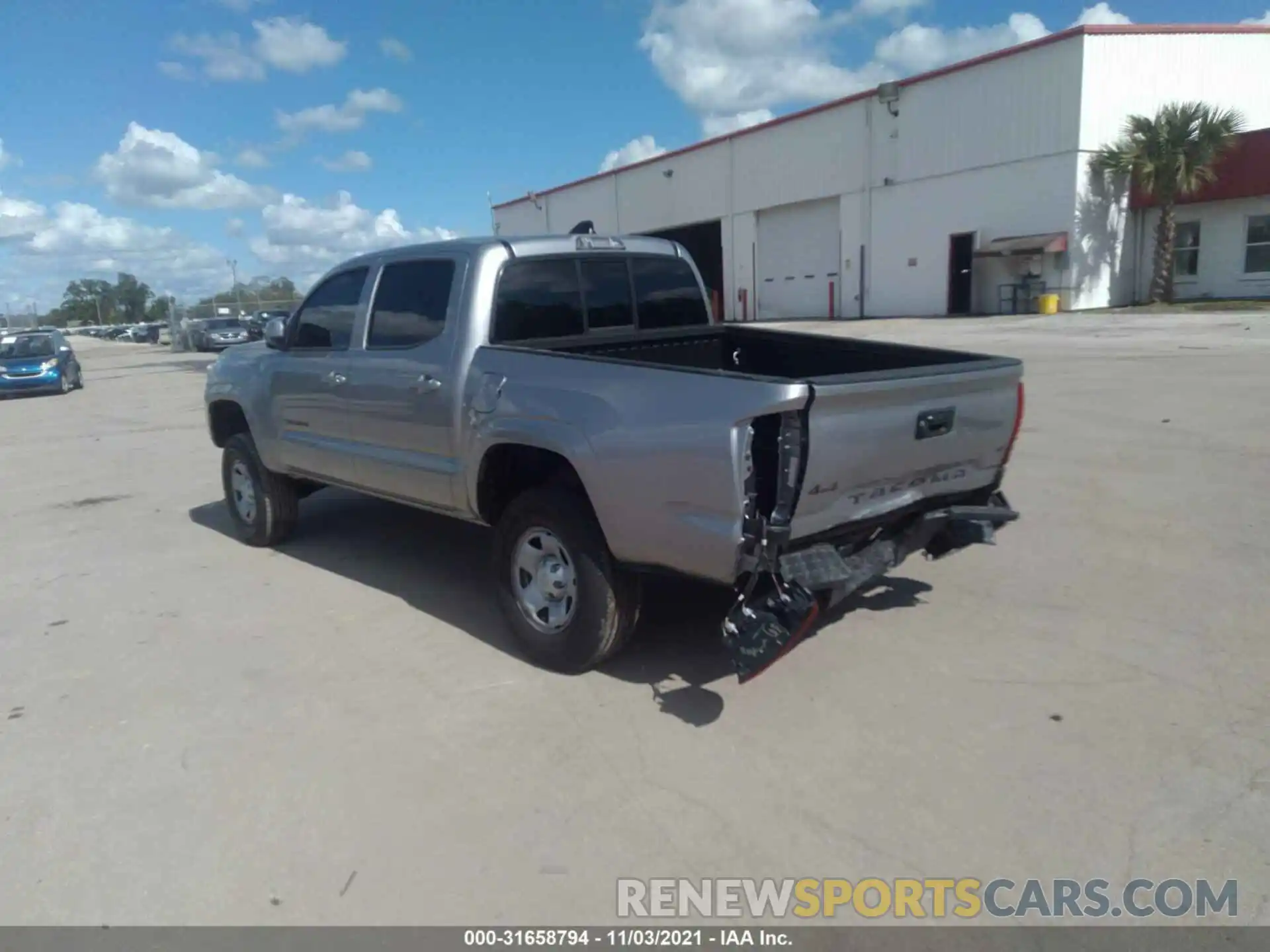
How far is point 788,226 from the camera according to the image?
120ft

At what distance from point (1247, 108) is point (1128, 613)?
3278 centimetres

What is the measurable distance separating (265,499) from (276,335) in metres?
1.24

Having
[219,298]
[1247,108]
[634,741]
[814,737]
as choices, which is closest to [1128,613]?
[814,737]

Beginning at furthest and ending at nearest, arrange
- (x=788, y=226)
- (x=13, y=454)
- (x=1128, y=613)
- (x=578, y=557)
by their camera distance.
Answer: (x=788, y=226), (x=13, y=454), (x=1128, y=613), (x=578, y=557)

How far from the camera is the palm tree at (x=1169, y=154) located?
25.4m

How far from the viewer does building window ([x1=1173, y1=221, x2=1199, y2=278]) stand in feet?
90.9

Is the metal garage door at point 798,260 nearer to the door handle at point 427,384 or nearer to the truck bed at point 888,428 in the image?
the truck bed at point 888,428

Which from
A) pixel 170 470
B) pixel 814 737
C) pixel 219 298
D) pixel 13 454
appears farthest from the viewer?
pixel 219 298

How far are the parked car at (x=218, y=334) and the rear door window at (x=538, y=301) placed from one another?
3444 cm

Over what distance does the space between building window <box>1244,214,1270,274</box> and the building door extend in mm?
7384

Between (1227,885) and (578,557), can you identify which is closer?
(1227,885)

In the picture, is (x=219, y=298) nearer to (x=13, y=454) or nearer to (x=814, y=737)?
(x=13, y=454)

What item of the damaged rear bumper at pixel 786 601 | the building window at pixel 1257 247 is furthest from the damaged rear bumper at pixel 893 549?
the building window at pixel 1257 247

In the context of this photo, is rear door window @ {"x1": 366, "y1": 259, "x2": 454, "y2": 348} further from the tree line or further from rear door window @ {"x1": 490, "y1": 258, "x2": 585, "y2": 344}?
the tree line
